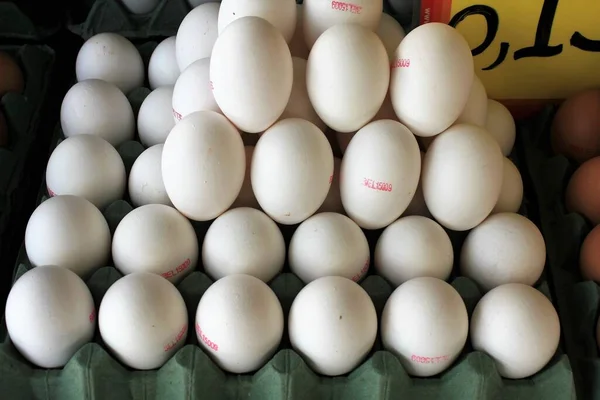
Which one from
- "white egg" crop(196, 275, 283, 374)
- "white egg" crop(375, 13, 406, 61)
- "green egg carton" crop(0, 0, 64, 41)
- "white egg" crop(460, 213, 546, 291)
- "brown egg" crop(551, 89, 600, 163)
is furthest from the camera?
"green egg carton" crop(0, 0, 64, 41)

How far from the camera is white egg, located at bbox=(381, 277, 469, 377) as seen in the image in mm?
800

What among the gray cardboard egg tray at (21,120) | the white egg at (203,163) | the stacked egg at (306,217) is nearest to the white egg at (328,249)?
the stacked egg at (306,217)

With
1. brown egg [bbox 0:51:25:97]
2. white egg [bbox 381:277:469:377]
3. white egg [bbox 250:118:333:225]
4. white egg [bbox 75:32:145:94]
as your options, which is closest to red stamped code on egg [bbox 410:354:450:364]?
white egg [bbox 381:277:469:377]

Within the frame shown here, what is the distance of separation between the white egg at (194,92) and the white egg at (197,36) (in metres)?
0.07

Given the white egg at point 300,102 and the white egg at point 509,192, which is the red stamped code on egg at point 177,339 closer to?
the white egg at point 300,102

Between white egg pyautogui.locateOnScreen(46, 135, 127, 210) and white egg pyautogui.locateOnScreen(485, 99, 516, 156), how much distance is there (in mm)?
534

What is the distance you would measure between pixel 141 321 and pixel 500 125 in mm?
592

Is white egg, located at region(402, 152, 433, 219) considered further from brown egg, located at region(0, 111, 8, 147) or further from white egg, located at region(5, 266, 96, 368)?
brown egg, located at region(0, 111, 8, 147)

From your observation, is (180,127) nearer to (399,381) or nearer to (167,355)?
(167,355)

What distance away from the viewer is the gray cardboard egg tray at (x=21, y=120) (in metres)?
1.03

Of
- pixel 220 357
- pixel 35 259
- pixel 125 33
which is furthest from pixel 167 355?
pixel 125 33

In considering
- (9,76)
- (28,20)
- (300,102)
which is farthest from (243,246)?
(28,20)

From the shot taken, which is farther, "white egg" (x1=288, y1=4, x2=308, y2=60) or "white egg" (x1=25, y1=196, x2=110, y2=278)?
"white egg" (x1=288, y1=4, x2=308, y2=60)

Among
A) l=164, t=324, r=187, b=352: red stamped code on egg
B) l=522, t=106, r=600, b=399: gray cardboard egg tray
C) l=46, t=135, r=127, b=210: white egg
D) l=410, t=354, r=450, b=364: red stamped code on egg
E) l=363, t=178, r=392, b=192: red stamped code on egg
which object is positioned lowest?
l=522, t=106, r=600, b=399: gray cardboard egg tray
